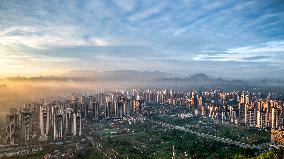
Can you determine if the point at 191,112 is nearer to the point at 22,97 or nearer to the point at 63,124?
the point at 63,124

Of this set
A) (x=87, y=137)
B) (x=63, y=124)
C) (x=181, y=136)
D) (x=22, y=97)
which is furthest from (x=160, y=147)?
(x=22, y=97)

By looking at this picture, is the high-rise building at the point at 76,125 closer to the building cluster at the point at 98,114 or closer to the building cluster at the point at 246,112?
the building cluster at the point at 98,114

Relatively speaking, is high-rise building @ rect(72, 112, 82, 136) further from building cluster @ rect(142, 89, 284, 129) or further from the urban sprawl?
building cluster @ rect(142, 89, 284, 129)

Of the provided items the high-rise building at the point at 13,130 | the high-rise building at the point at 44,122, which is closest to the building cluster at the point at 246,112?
the high-rise building at the point at 44,122

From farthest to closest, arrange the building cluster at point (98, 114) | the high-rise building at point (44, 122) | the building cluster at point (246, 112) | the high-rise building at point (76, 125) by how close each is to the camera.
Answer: the building cluster at point (246, 112), the high-rise building at point (76, 125), the high-rise building at point (44, 122), the building cluster at point (98, 114)

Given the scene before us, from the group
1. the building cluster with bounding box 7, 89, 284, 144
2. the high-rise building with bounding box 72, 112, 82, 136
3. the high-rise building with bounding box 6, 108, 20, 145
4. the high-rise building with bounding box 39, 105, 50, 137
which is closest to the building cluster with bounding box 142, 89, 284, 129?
the building cluster with bounding box 7, 89, 284, 144

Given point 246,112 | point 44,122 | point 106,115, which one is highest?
point 246,112

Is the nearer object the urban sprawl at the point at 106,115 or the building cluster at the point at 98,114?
the urban sprawl at the point at 106,115

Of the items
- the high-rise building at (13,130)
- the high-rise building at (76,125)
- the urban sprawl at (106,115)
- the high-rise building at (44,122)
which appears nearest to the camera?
the high-rise building at (13,130)

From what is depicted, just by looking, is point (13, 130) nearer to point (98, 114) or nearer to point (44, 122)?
point (44, 122)

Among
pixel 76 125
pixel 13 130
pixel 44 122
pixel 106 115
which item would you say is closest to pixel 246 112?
pixel 106 115

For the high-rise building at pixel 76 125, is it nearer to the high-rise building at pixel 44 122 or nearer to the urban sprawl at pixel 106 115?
the urban sprawl at pixel 106 115
